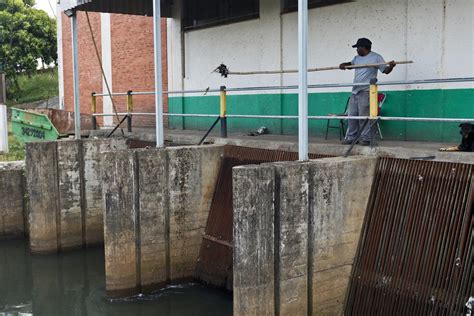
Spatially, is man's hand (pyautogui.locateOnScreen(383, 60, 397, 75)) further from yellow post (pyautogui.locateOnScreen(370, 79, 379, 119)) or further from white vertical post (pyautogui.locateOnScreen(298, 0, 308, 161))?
white vertical post (pyautogui.locateOnScreen(298, 0, 308, 161))

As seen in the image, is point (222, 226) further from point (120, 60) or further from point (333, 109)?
point (120, 60)

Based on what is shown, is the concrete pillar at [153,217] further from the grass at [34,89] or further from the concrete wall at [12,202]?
the grass at [34,89]

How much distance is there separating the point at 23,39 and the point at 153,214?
1034 inches

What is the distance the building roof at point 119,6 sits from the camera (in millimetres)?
11838

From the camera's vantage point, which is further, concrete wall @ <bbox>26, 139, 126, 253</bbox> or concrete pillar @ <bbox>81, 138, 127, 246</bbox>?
concrete pillar @ <bbox>81, 138, 127, 246</bbox>

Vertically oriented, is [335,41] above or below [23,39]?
below

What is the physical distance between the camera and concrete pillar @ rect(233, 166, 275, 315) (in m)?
6.23

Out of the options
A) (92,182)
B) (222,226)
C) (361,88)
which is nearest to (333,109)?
(361,88)

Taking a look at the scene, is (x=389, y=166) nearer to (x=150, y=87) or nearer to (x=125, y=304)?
(x=125, y=304)

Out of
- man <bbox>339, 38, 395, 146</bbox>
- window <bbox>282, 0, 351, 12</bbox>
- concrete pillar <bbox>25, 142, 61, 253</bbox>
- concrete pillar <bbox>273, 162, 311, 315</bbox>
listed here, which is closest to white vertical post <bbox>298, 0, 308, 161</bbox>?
concrete pillar <bbox>273, 162, 311, 315</bbox>

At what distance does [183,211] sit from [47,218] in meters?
3.60

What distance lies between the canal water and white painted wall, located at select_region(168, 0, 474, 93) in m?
4.55

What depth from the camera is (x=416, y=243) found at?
251 inches

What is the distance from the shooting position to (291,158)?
8.23 m
